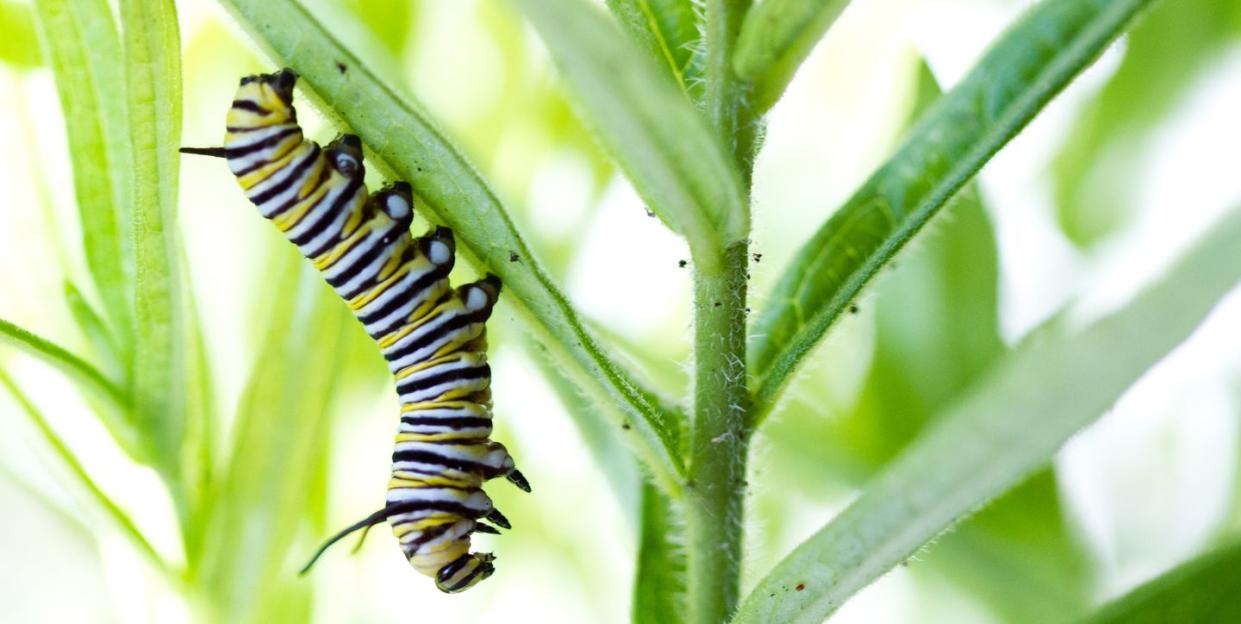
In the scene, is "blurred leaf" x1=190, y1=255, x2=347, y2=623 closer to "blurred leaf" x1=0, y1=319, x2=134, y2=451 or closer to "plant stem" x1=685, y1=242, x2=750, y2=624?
"blurred leaf" x1=0, y1=319, x2=134, y2=451

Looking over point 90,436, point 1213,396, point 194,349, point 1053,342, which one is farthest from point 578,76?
point 1213,396

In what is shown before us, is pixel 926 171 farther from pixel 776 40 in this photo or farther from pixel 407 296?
pixel 407 296

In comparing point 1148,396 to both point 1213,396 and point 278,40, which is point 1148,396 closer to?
point 1213,396

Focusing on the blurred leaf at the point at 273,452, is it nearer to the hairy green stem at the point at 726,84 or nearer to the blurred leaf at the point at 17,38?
the blurred leaf at the point at 17,38

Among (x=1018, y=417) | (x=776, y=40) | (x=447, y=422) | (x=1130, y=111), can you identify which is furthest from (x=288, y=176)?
(x=1130, y=111)

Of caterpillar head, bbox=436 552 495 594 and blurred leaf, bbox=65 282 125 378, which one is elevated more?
blurred leaf, bbox=65 282 125 378

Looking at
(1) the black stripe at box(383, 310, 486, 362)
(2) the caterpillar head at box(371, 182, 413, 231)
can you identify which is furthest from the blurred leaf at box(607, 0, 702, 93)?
(1) the black stripe at box(383, 310, 486, 362)
